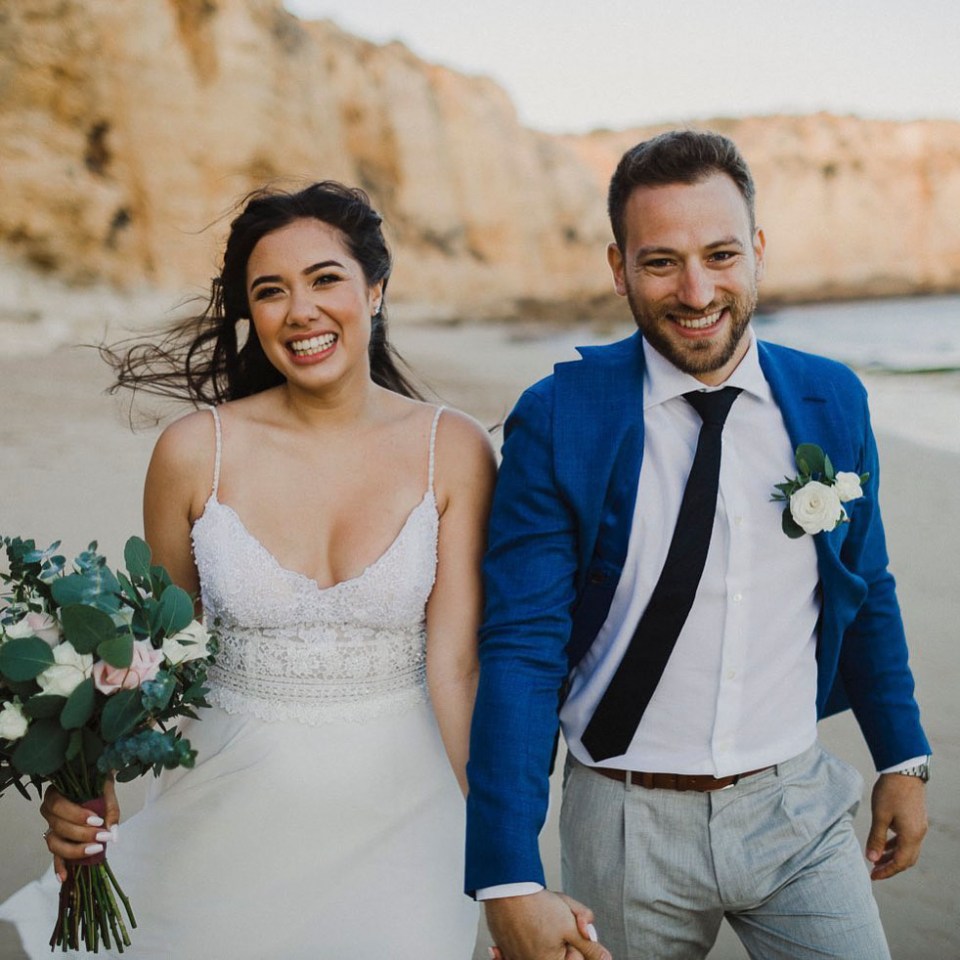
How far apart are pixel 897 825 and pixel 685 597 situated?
83 centimetres

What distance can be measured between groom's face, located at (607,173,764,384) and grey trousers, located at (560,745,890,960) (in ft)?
3.06

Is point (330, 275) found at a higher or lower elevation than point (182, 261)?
lower

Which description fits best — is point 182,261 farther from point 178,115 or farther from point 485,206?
point 485,206

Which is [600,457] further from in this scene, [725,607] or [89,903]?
[89,903]

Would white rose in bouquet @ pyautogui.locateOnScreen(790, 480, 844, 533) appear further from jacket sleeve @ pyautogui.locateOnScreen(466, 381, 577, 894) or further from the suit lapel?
jacket sleeve @ pyautogui.locateOnScreen(466, 381, 577, 894)

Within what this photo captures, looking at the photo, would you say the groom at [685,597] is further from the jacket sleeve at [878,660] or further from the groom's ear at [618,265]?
the jacket sleeve at [878,660]

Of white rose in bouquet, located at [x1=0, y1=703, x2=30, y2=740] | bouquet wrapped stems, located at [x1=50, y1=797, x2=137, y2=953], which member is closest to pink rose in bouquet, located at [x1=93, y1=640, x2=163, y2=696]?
white rose in bouquet, located at [x1=0, y1=703, x2=30, y2=740]

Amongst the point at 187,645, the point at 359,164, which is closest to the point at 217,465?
the point at 187,645

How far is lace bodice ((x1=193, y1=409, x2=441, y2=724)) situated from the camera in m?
2.95

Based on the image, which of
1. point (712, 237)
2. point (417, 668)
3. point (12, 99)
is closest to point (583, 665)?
point (417, 668)

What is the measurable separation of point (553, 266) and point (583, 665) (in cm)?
3561

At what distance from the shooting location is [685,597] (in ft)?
7.97

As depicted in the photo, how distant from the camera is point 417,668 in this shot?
3037 millimetres

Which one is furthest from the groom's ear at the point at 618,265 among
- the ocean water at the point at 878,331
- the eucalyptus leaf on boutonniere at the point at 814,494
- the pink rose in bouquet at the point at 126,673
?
the ocean water at the point at 878,331
